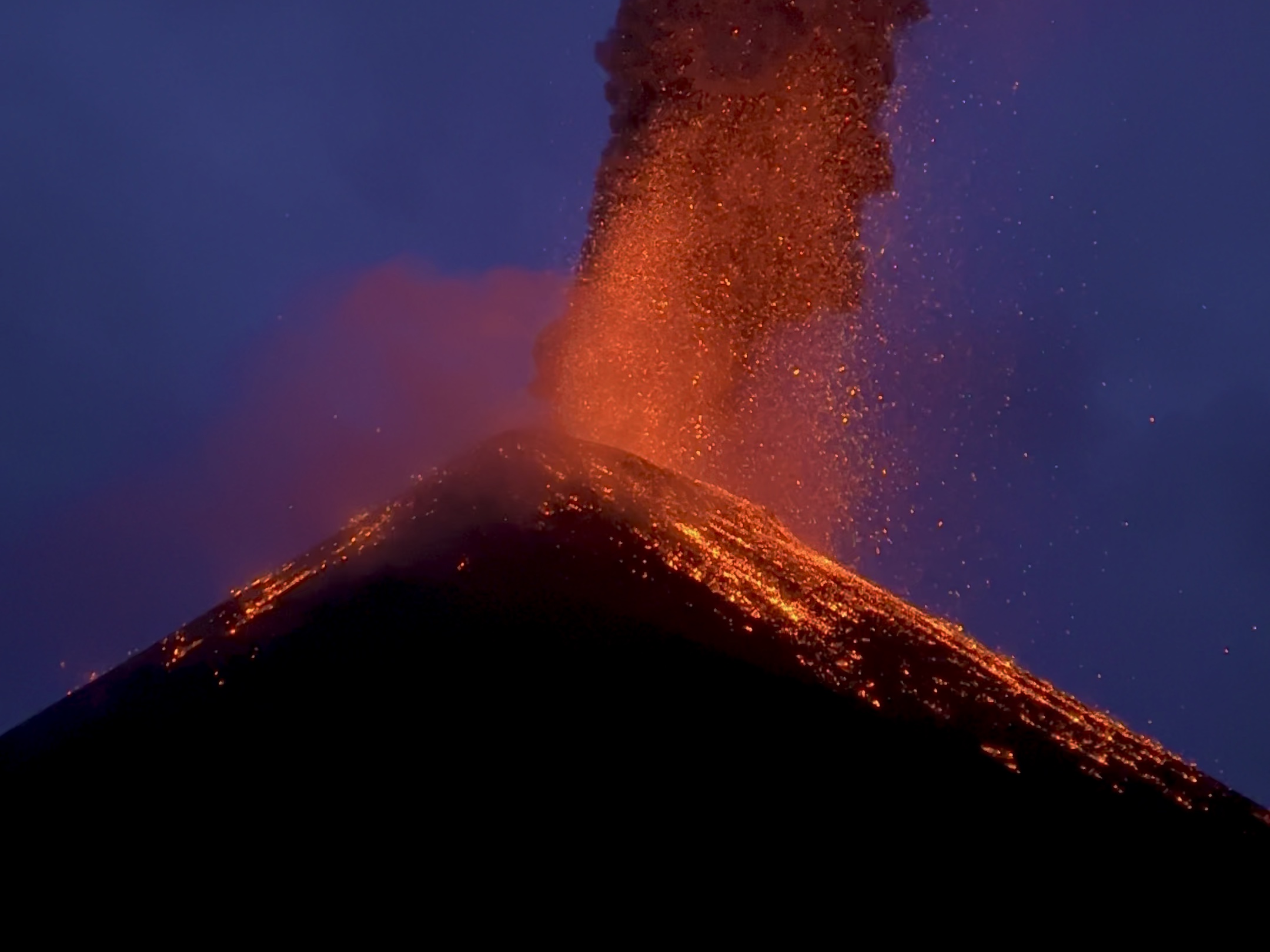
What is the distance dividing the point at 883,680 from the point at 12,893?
105 inches

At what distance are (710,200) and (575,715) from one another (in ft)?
37.5

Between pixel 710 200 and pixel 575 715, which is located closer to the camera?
pixel 575 715

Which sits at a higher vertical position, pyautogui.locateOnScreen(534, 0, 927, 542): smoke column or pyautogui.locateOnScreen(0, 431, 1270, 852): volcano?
pyautogui.locateOnScreen(534, 0, 927, 542): smoke column

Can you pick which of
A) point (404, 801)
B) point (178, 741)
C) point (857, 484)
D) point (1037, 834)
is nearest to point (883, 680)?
point (1037, 834)

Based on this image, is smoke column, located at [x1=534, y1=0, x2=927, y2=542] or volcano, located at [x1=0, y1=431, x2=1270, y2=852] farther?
smoke column, located at [x1=534, y1=0, x2=927, y2=542]

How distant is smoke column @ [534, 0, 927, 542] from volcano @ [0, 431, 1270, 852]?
8556mm

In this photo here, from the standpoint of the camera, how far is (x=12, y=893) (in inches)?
119

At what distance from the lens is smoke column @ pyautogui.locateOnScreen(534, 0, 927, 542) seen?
1339cm

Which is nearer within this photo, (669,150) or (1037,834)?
(1037,834)

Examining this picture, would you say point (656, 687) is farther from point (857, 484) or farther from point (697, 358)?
point (857, 484)

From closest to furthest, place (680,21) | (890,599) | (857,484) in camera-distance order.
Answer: (890,599) → (680,21) → (857,484)

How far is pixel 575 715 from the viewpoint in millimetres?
3445

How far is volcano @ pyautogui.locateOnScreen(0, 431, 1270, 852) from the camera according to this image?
10.5 ft

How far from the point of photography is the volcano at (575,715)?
319 centimetres
